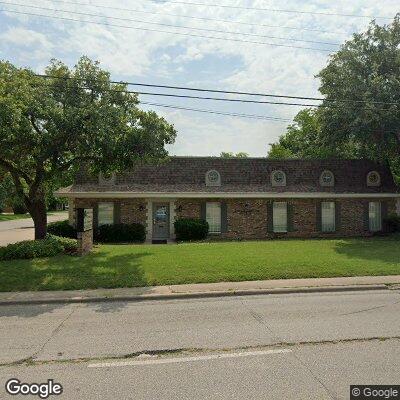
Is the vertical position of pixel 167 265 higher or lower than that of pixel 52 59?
lower

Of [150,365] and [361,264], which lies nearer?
[150,365]

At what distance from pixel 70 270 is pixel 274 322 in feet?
23.3

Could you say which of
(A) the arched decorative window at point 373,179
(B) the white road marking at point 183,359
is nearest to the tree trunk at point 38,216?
(B) the white road marking at point 183,359

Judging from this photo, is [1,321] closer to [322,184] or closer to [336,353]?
[336,353]

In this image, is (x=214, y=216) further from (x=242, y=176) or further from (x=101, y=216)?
(x=101, y=216)

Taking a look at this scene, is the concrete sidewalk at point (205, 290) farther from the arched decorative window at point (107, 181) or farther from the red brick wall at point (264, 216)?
the arched decorative window at point (107, 181)

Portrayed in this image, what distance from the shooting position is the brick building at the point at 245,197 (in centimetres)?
2227

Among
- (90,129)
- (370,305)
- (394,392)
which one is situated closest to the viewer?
(394,392)

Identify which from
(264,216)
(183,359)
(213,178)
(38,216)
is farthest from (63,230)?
(183,359)

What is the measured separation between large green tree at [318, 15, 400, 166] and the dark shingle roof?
2.56 meters

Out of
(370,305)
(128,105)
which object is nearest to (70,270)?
(128,105)

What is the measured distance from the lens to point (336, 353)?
5820mm

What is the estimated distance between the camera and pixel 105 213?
22141 mm

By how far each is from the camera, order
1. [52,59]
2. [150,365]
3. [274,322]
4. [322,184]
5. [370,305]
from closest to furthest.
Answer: [150,365]
[274,322]
[370,305]
[52,59]
[322,184]
